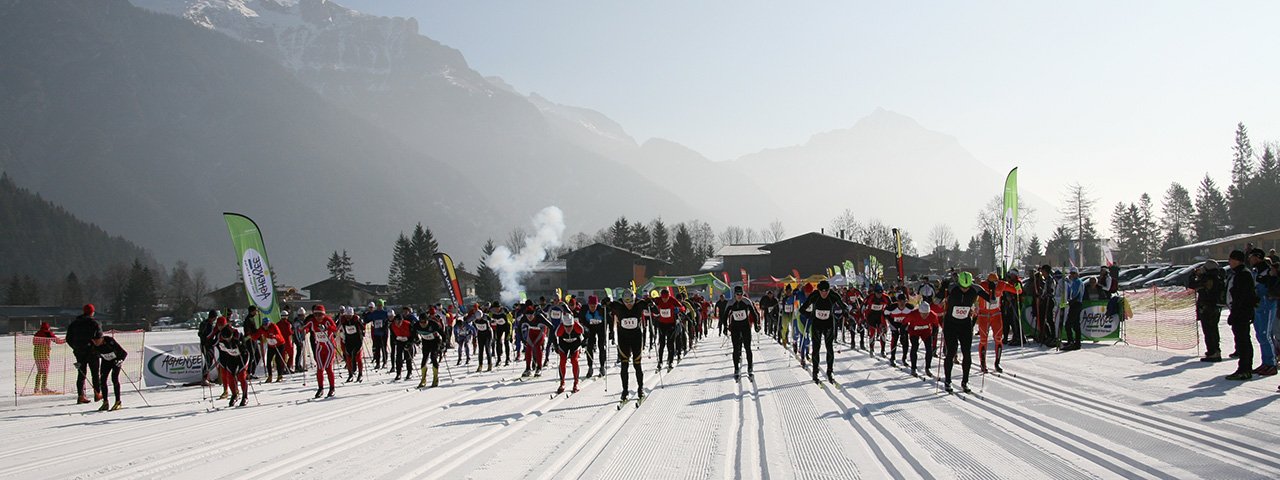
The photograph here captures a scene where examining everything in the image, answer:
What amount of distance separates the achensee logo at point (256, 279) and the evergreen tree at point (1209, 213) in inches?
4443

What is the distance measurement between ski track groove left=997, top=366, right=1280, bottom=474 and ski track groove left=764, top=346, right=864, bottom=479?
3.35 metres

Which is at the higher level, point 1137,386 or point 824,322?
point 824,322

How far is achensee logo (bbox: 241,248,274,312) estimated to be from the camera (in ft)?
60.2

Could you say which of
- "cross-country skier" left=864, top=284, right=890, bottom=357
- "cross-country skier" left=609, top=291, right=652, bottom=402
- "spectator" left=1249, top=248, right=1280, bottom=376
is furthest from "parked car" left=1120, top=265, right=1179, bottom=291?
"cross-country skier" left=609, top=291, right=652, bottom=402

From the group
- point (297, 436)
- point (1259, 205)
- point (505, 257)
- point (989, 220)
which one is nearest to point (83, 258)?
point (505, 257)

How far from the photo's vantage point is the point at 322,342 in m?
15.4

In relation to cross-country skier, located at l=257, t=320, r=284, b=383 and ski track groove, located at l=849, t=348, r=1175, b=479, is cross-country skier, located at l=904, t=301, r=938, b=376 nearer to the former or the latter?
ski track groove, located at l=849, t=348, r=1175, b=479

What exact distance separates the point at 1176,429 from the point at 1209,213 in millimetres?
116571

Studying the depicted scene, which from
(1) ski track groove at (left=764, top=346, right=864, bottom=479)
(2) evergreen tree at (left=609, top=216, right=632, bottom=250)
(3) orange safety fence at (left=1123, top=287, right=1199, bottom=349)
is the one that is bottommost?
(1) ski track groove at (left=764, top=346, right=864, bottom=479)

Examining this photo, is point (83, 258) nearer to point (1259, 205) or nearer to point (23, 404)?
point (23, 404)

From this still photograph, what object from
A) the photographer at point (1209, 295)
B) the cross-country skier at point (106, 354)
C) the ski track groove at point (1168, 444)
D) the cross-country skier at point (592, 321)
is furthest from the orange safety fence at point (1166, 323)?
the cross-country skier at point (106, 354)

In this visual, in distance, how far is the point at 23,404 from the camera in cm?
1550

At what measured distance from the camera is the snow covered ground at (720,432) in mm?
7586

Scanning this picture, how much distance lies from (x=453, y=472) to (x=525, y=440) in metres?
1.78
